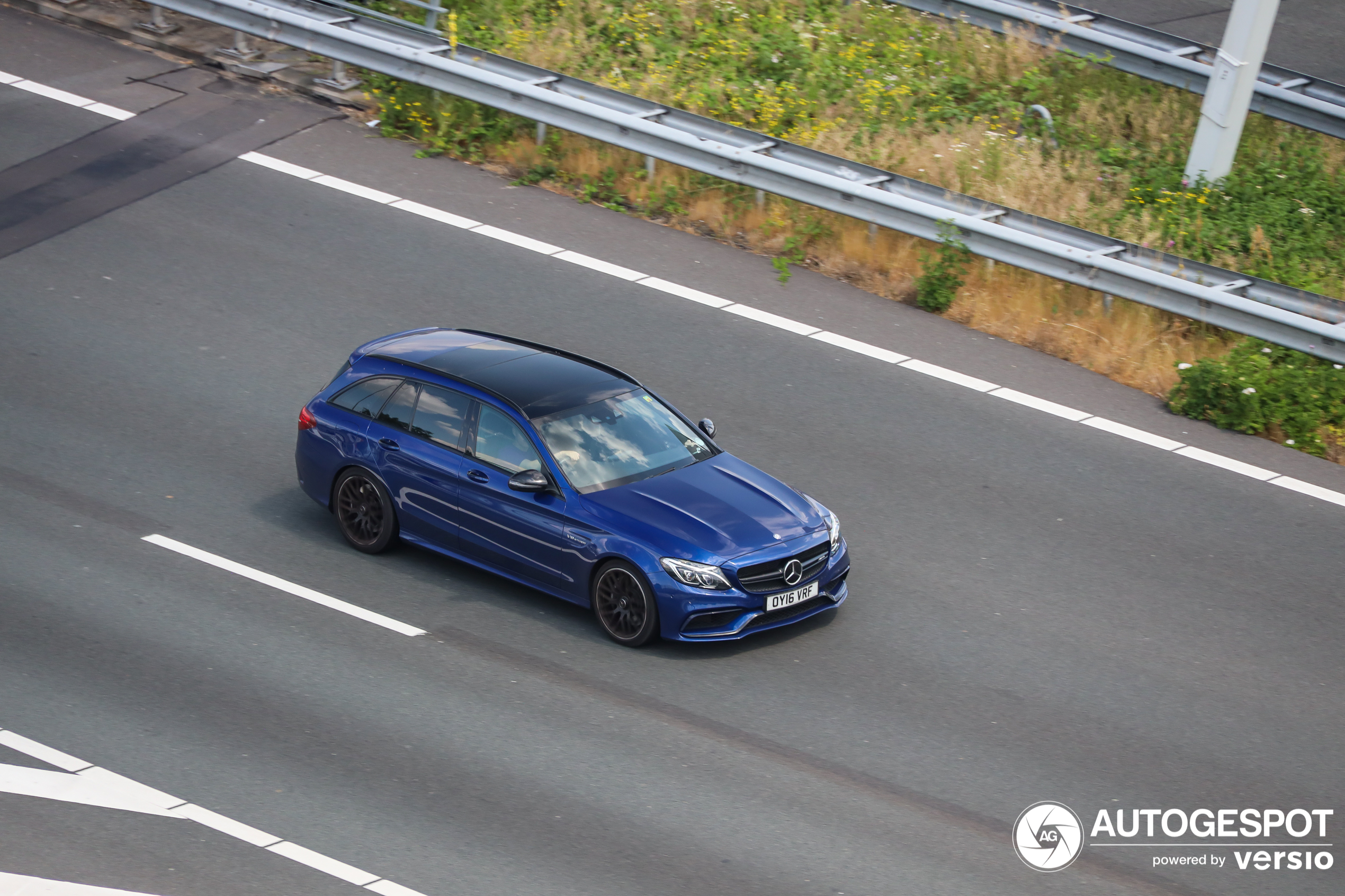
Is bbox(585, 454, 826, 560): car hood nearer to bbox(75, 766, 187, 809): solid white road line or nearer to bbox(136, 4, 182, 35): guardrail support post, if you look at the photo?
bbox(75, 766, 187, 809): solid white road line

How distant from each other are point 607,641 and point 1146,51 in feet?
36.4

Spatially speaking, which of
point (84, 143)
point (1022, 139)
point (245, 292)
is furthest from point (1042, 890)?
point (84, 143)

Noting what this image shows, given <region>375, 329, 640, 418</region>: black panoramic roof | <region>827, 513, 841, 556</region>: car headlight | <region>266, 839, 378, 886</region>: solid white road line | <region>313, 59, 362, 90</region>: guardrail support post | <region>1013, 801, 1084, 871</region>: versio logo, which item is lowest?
<region>266, 839, 378, 886</region>: solid white road line

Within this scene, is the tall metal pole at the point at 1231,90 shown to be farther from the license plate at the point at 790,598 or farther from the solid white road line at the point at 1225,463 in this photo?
the license plate at the point at 790,598

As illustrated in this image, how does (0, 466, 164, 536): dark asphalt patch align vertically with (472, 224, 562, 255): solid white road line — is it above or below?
below

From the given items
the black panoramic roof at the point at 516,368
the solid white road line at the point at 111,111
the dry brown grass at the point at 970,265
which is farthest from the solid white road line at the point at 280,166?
the black panoramic roof at the point at 516,368

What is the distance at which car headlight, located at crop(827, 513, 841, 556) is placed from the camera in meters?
10.4

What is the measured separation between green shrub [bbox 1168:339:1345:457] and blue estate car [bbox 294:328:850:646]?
440cm

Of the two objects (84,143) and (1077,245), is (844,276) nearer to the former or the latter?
(1077,245)

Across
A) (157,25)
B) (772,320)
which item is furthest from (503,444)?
(157,25)

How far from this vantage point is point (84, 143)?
1642 centimetres

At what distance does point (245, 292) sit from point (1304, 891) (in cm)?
1002

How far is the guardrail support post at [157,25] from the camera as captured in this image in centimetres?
1850

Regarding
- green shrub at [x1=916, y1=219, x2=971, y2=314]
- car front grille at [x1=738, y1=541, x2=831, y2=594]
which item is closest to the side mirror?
car front grille at [x1=738, y1=541, x2=831, y2=594]
